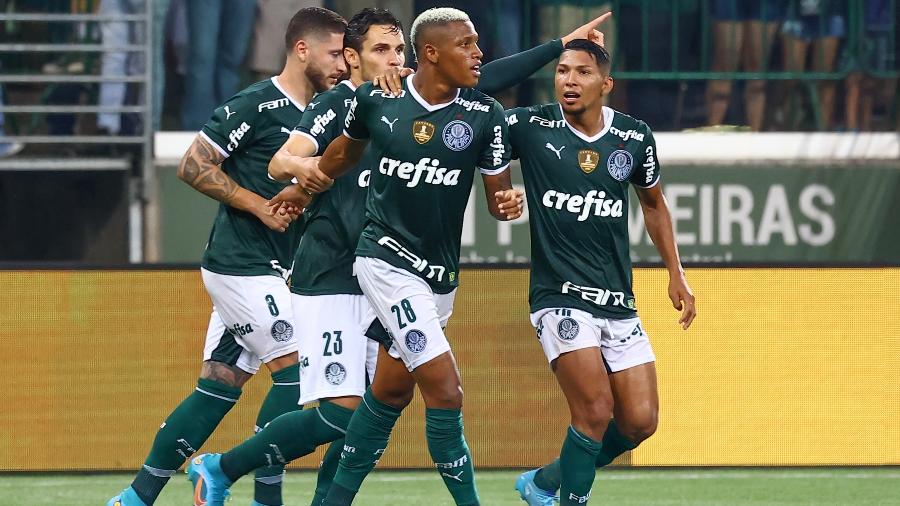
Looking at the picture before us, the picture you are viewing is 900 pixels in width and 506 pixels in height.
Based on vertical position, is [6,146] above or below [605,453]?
above

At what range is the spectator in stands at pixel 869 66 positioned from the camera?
1636cm

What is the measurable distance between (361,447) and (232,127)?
5.07ft

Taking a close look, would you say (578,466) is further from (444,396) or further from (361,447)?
(361,447)

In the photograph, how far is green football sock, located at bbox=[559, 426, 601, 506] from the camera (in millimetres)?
6598

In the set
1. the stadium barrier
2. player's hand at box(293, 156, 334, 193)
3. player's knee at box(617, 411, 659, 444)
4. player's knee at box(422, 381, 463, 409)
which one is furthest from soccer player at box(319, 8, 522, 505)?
the stadium barrier

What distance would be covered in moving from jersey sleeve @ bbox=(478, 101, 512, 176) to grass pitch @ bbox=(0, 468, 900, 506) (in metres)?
2.37

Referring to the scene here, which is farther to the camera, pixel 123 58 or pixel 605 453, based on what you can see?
pixel 123 58

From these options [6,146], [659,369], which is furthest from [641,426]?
[6,146]

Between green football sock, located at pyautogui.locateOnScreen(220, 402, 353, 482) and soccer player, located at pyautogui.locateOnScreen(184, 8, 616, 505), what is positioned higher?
soccer player, located at pyautogui.locateOnScreen(184, 8, 616, 505)

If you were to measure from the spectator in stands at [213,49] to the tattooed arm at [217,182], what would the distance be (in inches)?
340

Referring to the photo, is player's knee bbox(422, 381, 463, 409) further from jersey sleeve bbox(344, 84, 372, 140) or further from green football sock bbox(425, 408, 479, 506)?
jersey sleeve bbox(344, 84, 372, 140)

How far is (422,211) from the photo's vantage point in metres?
6.31

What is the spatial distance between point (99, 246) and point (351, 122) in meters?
9.84

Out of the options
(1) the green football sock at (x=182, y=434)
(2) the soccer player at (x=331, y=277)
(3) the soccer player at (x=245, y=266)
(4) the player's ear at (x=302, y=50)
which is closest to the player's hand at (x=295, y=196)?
(2) the soccer player at (x=331, y=277)
